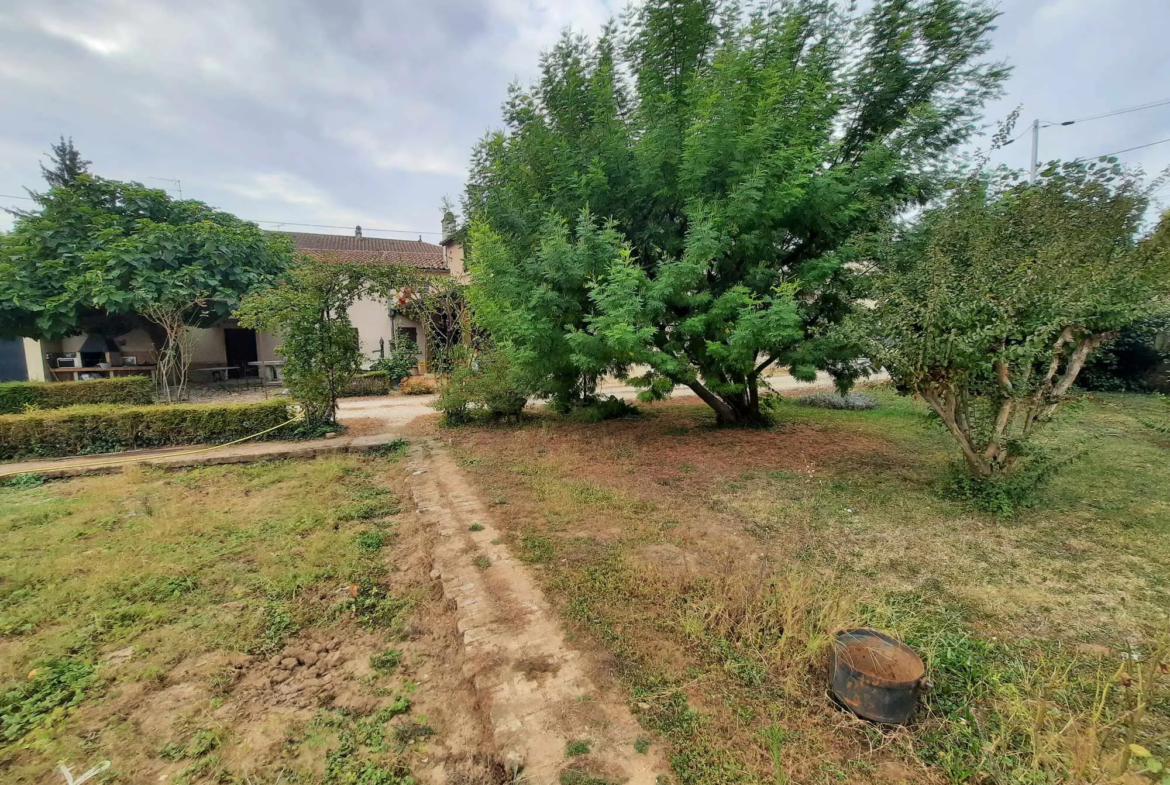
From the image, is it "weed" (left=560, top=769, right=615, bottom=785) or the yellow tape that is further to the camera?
the yellow tape

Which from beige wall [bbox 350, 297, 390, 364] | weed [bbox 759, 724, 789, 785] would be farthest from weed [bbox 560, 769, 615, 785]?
beige wall [bbox 350, 297, 390, 364]

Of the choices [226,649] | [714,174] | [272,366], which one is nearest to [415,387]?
[272,366]

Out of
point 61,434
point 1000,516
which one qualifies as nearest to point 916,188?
point 1000,516

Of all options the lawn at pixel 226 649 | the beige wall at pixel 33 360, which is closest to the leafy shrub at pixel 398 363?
the beige wall at pixel 33 360

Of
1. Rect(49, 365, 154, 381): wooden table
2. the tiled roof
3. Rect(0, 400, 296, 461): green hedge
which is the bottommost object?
Rect(0, 400, 296, 461): green hedge

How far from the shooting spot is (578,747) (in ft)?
6.44

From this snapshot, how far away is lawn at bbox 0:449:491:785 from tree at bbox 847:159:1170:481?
4.62 metres

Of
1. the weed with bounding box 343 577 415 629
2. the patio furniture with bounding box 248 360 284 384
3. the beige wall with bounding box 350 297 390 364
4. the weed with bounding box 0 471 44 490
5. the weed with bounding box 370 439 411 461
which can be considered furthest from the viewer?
the beige wall with bounding box 350 297 390 364

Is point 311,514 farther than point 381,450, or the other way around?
point 381,450

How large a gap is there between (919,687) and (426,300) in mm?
9310

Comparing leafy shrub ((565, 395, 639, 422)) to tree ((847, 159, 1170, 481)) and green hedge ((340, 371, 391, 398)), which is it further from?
green hedge ((340, 371, 391, 398))

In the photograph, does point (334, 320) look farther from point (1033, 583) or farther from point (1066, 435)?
point (1066, 435)

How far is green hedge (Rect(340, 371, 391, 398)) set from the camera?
45.4 feet

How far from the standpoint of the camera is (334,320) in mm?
8234
